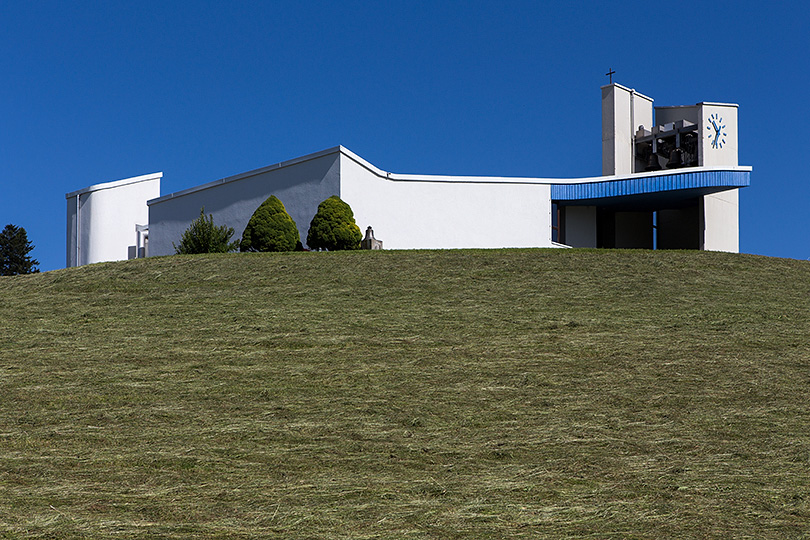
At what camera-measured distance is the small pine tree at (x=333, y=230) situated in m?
22.2

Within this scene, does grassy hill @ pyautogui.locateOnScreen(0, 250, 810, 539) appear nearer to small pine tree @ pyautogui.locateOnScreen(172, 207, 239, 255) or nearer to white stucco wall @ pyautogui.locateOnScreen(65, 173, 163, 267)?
small pine tree @ pyautogui.locateOnScreen(172, 207, 239, 255)

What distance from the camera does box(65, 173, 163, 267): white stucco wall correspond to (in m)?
31.7

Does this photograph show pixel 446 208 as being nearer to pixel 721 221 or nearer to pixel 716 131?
pixel 721 221

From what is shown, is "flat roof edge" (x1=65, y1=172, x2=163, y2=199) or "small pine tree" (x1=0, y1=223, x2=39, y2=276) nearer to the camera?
"flat roof edge" (x1=65, y1=172, x2=163, y2=199)

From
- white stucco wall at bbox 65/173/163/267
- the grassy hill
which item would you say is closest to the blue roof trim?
the grassy hill

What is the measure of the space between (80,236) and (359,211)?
13.7 m

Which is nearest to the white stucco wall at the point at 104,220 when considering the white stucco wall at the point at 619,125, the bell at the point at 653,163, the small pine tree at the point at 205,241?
the small pine tree at the point at 205,241

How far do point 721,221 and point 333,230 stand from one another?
17909 millimetres

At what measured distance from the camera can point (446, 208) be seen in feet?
86.8

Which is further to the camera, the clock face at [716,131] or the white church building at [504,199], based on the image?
the clock face at [716,131]

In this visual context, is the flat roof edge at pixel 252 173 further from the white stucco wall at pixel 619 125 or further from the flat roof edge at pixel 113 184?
the white stucco wall at pixel 619 125

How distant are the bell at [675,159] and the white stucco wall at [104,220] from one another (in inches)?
858

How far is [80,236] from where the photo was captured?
32125 mm

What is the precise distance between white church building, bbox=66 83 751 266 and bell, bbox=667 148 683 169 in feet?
0.17
